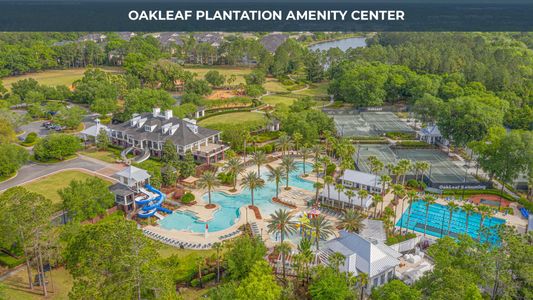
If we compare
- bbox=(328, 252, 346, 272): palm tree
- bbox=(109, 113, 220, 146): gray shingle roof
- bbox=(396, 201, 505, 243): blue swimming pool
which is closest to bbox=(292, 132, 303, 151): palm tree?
bbox=(109, 113, 220, 146): gray shingle roof

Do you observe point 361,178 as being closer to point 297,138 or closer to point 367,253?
point 297,138

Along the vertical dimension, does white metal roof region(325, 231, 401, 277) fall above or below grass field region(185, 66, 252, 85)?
below

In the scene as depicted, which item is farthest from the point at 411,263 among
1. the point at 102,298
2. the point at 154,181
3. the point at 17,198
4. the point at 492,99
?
the point at 492,99

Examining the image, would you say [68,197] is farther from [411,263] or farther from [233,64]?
[233,64]

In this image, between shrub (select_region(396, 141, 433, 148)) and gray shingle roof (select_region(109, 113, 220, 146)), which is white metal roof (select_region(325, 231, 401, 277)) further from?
shrub (select_region(396, 141, 433, 148))

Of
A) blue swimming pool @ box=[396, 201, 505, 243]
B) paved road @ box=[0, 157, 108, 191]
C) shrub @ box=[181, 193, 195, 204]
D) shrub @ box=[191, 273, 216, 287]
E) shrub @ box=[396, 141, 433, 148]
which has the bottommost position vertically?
blue swimming pool @ box=[396, 201, 505, 243]

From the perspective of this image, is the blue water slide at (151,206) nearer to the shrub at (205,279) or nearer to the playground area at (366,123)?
the shrub at (205,279)
